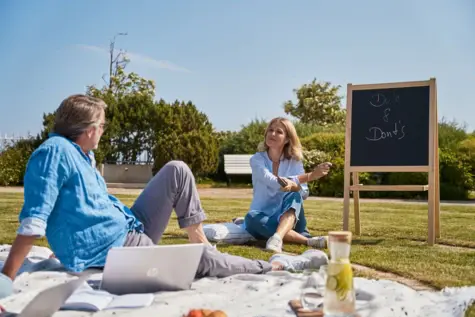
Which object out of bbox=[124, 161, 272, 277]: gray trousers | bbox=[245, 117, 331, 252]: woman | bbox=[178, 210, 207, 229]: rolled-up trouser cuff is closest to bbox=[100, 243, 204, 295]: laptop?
bbox=[124, 161, 272, 277]: gray trousers

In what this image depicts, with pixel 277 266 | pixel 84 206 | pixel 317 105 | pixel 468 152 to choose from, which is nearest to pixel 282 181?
pixel 277 266

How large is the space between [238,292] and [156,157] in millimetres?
15337

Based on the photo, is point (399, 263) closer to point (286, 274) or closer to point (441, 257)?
point (441, 257)

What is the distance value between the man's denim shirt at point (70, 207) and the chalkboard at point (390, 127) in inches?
126

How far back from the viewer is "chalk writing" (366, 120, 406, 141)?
211 inches

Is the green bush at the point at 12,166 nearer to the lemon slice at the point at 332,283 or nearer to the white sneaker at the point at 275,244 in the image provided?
the white sneaker at the point at 275,244

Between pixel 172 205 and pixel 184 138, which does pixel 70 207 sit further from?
pixel 184 138

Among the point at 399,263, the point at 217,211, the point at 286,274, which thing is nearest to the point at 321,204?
the point at 217,211

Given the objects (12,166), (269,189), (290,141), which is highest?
(290,141)

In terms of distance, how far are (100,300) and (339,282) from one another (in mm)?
1065

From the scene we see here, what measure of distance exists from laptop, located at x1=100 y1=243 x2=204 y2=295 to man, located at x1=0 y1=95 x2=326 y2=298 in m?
0.31

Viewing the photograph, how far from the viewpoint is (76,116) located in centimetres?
276

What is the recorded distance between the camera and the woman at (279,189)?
180 inches

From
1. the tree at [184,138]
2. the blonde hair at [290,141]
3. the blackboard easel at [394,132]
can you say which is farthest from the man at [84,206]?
the tree at [184,138]
